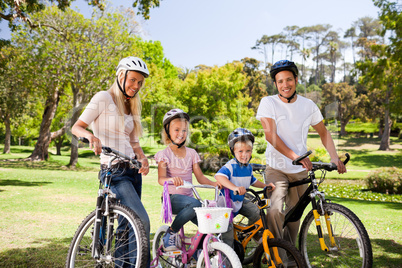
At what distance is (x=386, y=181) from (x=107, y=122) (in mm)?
16368

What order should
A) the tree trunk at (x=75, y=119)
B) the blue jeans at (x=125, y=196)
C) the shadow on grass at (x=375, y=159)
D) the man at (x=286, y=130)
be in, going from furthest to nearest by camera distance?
the shadow on grass at (x=375, y=159), the tree trunk at (x=75, y=119), the man at (x=286, y=130), the blue jeans at (x=125, y=196)

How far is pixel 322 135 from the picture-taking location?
4.34m

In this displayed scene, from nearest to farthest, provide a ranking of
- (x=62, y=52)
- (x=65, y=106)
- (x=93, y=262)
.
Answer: (x=93, y=262) → (x=62, y=52) → (x=65, y=106)

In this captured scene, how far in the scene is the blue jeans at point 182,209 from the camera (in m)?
3.76

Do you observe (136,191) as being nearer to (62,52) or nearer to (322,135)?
(322,135)

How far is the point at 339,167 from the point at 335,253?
987 mm

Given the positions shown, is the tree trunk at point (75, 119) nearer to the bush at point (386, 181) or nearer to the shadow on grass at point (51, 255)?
the shadow on grass at point (51, 255)

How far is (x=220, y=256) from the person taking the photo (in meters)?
3.27

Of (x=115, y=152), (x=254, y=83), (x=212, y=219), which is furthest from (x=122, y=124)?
(x=254, y=83)

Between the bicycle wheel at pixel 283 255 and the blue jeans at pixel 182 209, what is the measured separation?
0.84 metres

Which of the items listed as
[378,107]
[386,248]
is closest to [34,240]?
[386,248]

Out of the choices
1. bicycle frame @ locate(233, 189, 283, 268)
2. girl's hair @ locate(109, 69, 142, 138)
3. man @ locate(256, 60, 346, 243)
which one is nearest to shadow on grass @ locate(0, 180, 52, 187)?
girl's hair @ locate(109, 69, 142, 138)

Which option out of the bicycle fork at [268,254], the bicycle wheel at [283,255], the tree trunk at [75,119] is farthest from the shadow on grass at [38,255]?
the tree trunk at [75,119]

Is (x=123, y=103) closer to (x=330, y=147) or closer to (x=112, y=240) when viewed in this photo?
(x=112, y=240)
